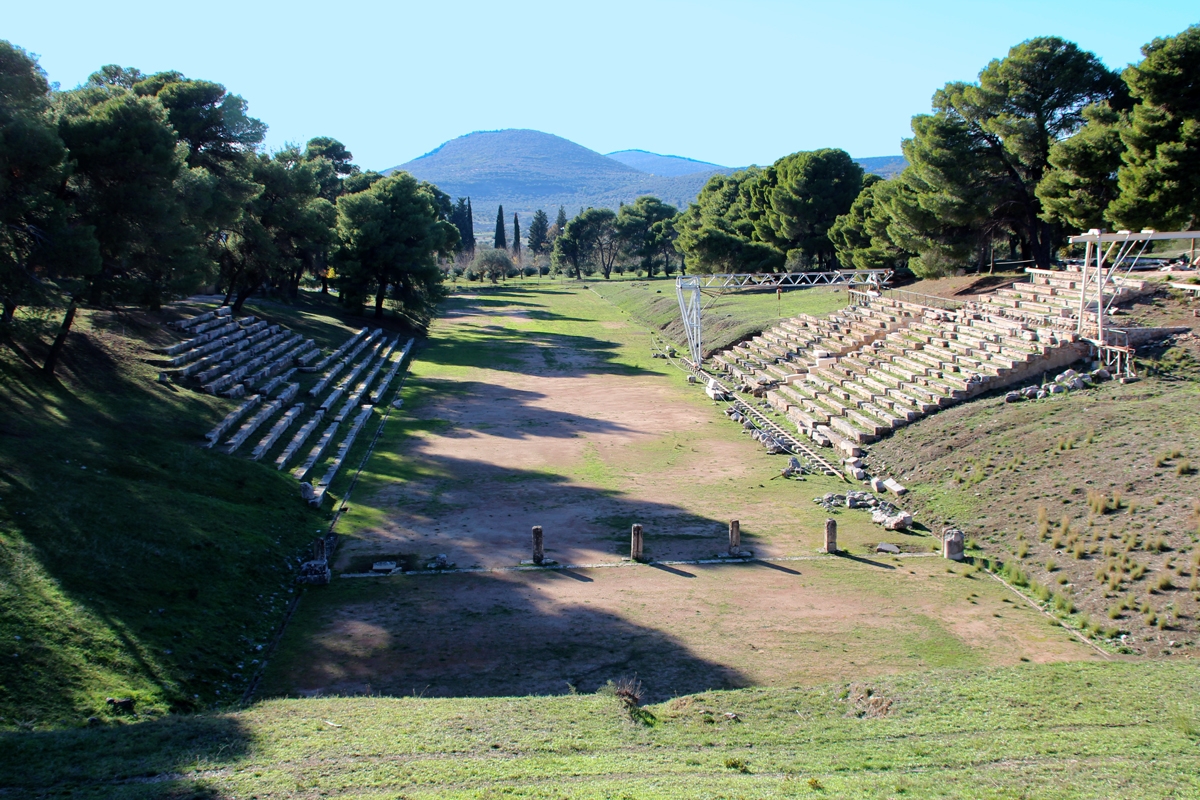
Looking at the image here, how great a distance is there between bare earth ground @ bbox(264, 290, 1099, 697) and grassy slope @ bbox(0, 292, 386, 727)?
114 centimetres

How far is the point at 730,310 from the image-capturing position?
5488 centimetres

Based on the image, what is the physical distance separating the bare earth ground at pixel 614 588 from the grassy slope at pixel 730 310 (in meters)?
16.7

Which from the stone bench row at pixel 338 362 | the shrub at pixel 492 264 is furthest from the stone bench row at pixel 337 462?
the shrub at pixel 492 264

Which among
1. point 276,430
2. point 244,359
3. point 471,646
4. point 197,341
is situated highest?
point 197,341

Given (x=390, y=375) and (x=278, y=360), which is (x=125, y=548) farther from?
(x=390, y=375)

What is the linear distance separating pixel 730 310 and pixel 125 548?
4348cm

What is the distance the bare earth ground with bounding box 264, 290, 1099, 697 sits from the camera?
44.7ft

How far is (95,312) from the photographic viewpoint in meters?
30.5

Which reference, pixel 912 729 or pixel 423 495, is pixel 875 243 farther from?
pixel 912 729

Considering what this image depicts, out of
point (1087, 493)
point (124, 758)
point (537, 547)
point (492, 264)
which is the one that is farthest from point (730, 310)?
point (492, 264)

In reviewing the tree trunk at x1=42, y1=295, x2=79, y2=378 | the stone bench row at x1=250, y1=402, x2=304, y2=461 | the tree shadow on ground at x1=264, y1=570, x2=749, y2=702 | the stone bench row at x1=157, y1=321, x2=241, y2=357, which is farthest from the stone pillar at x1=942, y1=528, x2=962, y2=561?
the stone bench row at x1=157, y1=321, x2=241, y2=357

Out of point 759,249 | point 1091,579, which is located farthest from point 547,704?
point 759,249

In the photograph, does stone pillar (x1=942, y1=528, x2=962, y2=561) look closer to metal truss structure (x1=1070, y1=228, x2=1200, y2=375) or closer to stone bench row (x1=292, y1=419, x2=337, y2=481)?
metal truss structure (x1=1070, y1=228, x2=1200, y2=375)

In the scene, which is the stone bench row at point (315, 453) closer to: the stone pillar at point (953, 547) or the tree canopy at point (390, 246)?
the stone pillar at point (953, 547)
